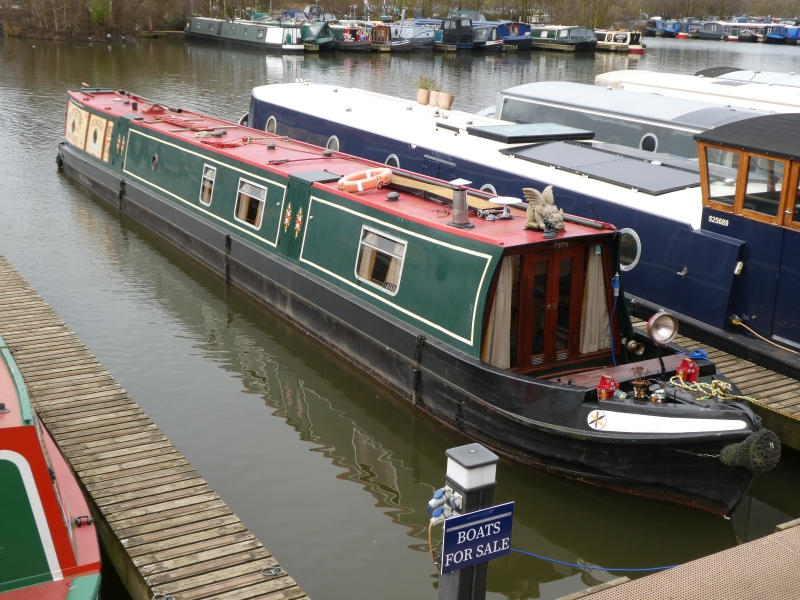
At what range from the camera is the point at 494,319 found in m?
7.91

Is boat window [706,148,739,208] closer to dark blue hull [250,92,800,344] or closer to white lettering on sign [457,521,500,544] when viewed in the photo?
dark blue hull [250,92,800,344]

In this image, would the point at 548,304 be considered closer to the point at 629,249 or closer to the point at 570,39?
the point at 629,249

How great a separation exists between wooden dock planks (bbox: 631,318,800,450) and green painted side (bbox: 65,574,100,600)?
18.0 ft

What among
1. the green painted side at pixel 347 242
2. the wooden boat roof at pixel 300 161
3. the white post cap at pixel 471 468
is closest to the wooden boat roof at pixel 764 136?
the wooden boat roof at pixel 300 161

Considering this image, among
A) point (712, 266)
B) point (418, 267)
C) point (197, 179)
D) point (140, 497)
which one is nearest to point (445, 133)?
point (197, 179)

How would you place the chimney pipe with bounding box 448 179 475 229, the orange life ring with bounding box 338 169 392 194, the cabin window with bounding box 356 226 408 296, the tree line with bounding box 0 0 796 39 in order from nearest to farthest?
the chimney pipe with bounding box 448 179 475 229
the cabin window with bounding box 356 226 408 296
the orange life ring with bounding box 338 169 392 194
the tree line with bounding box 0 0 796 39

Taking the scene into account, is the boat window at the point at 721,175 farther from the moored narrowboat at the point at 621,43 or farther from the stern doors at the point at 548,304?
the moored narrowboat at the point at 621,43

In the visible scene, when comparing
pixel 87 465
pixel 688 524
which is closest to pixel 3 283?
pixel 87 465

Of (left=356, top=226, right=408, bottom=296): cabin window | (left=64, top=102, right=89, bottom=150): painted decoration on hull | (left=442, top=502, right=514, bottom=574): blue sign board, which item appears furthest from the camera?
(left=64, top=102, right=89, bottom=150): painted decoration on hull

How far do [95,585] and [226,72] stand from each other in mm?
33883

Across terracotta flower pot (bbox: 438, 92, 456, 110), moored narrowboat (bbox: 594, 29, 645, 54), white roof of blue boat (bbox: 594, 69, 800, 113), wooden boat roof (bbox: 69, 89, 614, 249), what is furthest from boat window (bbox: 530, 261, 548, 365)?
moored narrowboat (bbox: 594, 29, 645, 54)

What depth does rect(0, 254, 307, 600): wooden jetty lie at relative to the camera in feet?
18.6

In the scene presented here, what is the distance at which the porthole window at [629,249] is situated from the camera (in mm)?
9867

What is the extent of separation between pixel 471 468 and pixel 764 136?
580 centimetres
